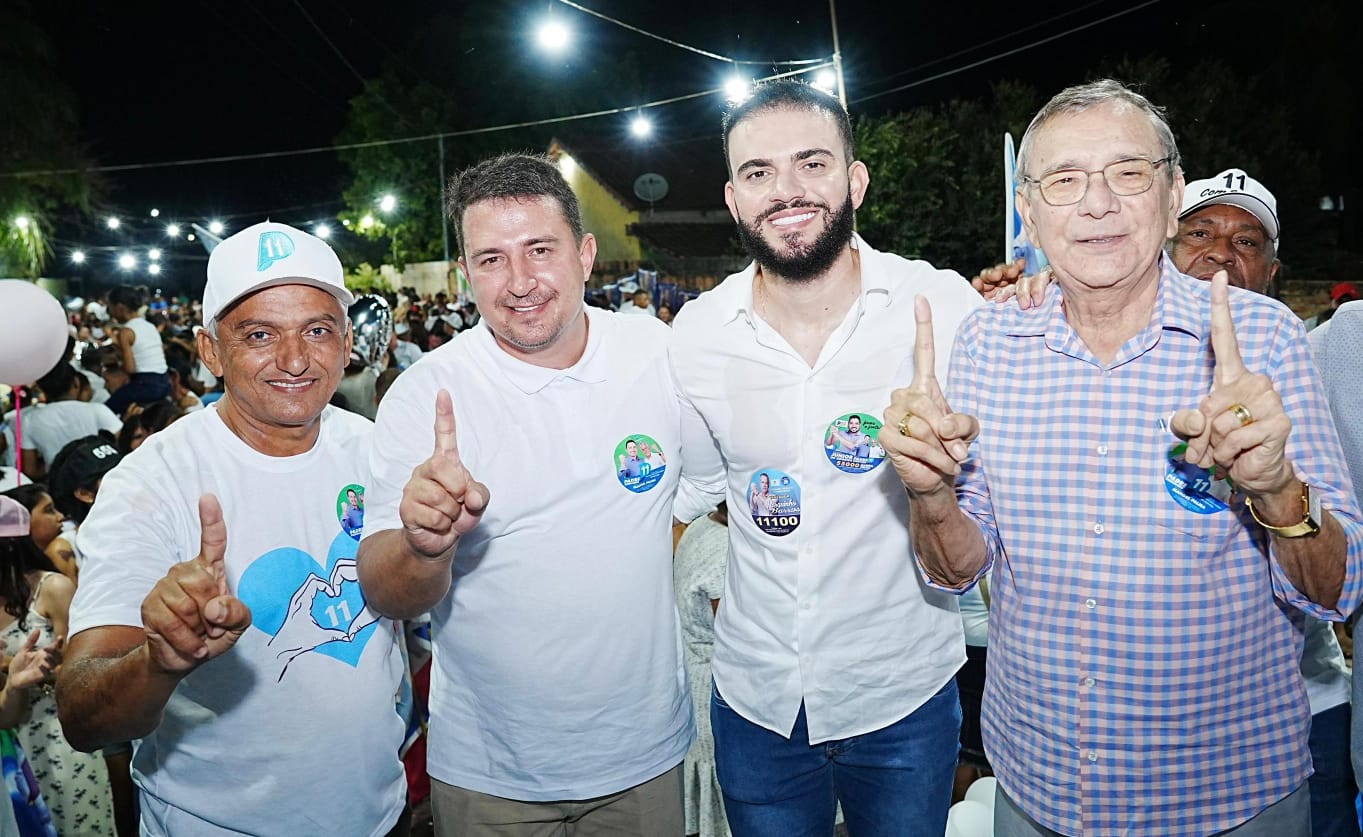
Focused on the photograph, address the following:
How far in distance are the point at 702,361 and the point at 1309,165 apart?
30.1 meters

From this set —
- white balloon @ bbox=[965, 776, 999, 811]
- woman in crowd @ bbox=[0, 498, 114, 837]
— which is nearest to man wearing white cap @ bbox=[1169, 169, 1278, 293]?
white balloon @ bbox=[965, 776, 999, 811]

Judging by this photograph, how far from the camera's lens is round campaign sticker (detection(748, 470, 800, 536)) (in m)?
2.74

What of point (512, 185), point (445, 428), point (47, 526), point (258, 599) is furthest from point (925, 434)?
point (47, 526)

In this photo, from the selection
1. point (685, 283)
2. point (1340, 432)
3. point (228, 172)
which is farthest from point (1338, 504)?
point (228, 172)

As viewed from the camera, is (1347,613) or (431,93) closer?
(1347,613)

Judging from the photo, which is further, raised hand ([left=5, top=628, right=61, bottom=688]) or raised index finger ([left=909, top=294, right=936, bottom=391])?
raised hand ([left=5, top=628, right=61, bottom=688])

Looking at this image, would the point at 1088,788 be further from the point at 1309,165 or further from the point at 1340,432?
the point at 1309,165

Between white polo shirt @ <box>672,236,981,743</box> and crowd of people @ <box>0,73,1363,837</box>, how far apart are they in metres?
0.01

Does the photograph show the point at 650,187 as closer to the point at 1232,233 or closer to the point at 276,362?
the point at 1232,233

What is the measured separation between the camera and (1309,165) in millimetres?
25797

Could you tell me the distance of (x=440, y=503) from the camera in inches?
89.1

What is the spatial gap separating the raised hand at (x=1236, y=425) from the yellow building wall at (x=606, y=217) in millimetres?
33504

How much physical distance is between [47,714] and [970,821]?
3907mm

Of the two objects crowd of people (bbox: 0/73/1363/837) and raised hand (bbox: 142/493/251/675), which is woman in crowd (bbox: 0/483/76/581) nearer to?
crowd of people (bbox: 0/73/1363/837)
